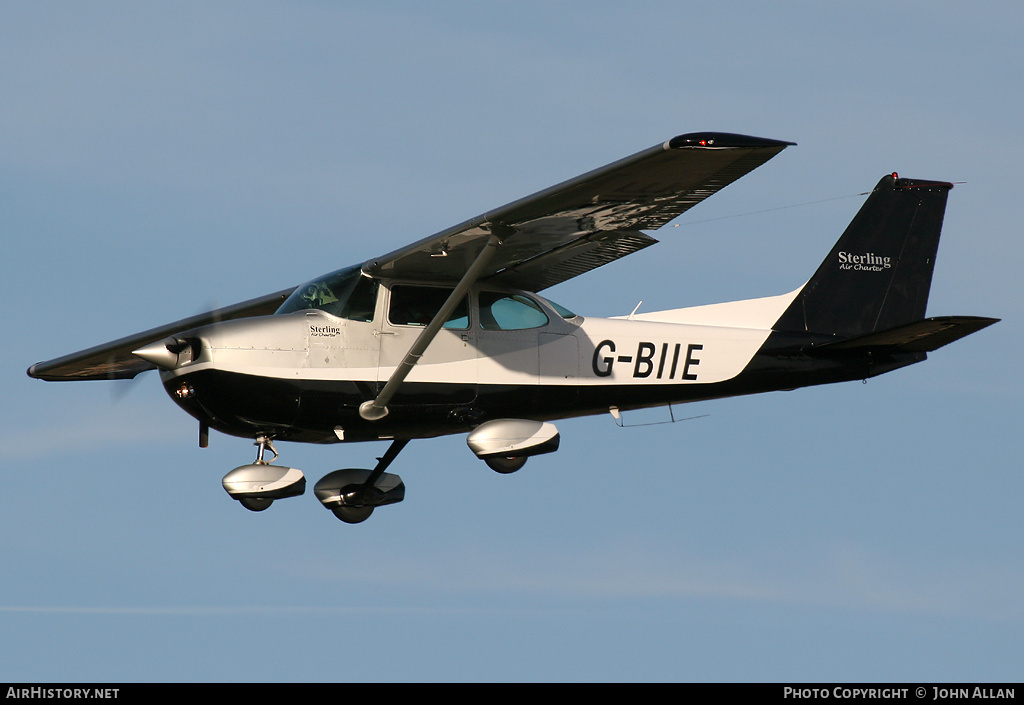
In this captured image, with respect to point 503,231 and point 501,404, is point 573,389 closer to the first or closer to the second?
point 501,404

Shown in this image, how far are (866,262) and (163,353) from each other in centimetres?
784

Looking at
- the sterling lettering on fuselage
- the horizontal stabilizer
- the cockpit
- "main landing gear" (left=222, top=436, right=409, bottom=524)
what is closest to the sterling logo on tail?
the horizontal stabilizer

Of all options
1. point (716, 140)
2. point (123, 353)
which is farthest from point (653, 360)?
point (123, 353)

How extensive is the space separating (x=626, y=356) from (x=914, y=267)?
12.7 ft

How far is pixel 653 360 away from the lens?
46.7ft

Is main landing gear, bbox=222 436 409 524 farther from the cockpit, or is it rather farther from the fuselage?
the cockpit

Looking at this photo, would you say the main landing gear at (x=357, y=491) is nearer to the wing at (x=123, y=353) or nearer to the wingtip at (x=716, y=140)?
the wing at (x=123, y=353)

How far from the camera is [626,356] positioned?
1414cm

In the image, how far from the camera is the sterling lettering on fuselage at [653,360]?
14031 mm

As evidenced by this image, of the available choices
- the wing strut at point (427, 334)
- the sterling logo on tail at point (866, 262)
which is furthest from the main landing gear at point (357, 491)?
the sterling logo on tail at point (866, 262)

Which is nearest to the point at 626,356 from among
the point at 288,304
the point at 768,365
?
the point at 768,365

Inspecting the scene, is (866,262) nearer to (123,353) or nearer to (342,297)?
(342,297)

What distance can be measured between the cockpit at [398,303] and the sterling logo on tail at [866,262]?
4.20 meters
